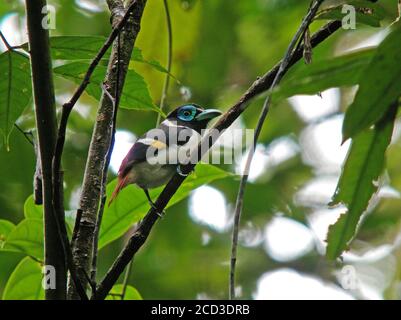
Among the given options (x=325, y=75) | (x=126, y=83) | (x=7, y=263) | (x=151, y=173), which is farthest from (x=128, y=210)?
(x=7, y=263)

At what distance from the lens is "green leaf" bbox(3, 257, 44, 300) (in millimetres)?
2111

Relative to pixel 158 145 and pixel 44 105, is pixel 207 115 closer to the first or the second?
pixel 158 145

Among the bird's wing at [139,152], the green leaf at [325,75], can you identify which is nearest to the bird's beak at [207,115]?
the bird's wing at [139,152]

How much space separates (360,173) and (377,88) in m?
0.27

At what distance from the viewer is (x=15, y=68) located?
1600 mm

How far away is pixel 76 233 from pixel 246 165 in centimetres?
41

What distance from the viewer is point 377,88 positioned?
3.05ft

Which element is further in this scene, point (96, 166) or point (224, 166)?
point (224, 166)

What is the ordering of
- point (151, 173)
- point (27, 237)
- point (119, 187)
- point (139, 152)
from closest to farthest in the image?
point (27, 237)
point (119, 187)
point (151, 173)
point (139, 152)

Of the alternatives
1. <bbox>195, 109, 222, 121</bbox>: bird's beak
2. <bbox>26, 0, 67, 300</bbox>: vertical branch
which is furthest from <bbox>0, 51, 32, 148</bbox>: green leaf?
<bbox>195, 109, 222, 121</bbox>: bird's beak

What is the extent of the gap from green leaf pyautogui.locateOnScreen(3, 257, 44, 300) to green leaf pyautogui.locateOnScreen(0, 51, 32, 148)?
623mm

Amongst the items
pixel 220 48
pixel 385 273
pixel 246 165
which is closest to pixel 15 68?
pixel 246 165

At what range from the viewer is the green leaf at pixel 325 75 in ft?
3.06

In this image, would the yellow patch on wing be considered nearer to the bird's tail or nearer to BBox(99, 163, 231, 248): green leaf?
the bird's tail
